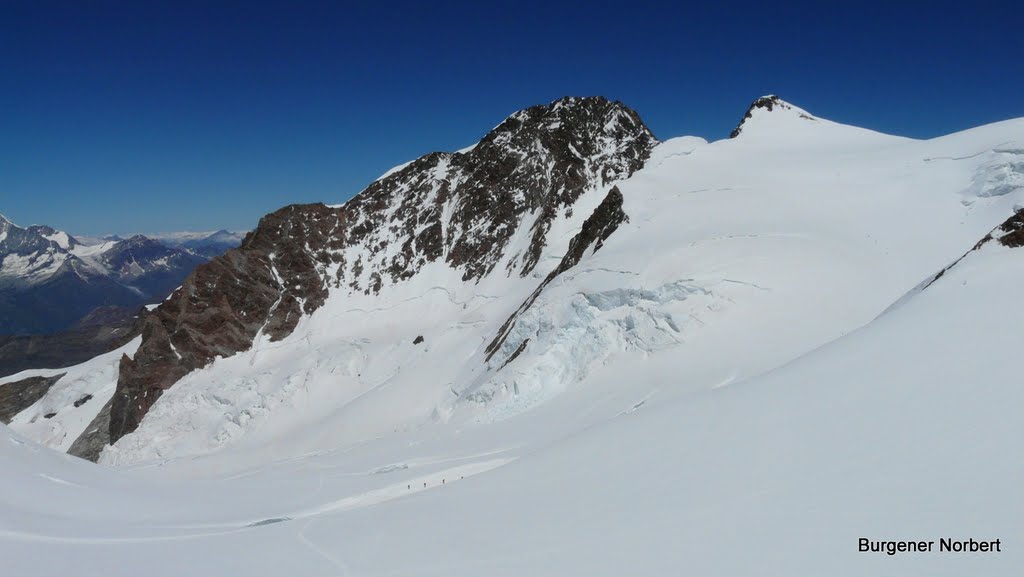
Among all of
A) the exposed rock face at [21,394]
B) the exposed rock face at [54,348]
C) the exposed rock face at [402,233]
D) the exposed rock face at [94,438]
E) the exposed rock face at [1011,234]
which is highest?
the exposed rock face at [402,233]

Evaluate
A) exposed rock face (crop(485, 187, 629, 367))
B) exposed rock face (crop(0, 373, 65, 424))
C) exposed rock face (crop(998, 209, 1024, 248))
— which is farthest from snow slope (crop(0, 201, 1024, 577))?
exposed rock face (crop(0, 373, 65, 424))

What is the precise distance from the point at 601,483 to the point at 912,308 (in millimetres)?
9779

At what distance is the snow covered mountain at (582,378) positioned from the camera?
732cm

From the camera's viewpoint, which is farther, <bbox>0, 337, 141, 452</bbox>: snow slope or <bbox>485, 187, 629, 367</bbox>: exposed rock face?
<bbox>0, 337, 141, 452</bbox>: snow slope

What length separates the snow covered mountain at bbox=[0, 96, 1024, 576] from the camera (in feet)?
24.0

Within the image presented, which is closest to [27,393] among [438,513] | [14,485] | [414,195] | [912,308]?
[414,195]

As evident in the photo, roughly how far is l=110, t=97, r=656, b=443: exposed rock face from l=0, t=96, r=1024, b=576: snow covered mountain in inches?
14.9

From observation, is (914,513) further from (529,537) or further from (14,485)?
(14,485)

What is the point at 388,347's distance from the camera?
61.8m

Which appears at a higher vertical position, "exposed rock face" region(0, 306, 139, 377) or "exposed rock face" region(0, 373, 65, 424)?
"exposed rock face" region(0, 306, 139, 377)

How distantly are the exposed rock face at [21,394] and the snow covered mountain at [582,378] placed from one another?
59cm

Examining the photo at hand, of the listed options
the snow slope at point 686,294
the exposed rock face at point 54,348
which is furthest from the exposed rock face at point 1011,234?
the exposed rock face at point 54,348

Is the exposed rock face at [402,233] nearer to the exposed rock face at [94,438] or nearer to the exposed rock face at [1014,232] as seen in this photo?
the exposed rock face at [94,438]

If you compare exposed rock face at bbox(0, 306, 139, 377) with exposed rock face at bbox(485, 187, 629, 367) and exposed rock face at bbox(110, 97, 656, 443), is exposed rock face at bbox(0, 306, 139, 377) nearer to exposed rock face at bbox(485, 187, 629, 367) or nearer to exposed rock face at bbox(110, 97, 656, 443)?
exposed rock face at bbox(110, 97, 656, 443)
